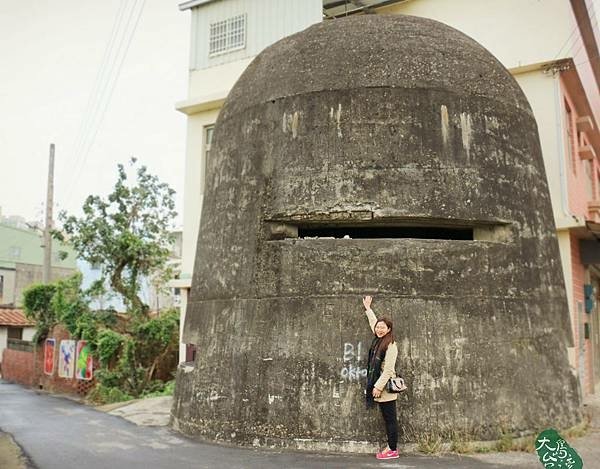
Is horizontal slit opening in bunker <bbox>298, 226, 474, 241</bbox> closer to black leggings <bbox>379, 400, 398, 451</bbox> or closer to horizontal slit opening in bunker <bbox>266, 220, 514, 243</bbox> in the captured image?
horizontal slit opening in bunker <bbox>266, 220, 514, 243</bbox>

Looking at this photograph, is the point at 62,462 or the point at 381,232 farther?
the point at 381,232

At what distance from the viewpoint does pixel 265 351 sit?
767 cm

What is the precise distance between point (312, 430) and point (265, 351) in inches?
44.4

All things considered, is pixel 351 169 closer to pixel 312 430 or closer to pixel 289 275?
pixel 289 275

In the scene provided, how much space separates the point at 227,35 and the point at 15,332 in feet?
71.1

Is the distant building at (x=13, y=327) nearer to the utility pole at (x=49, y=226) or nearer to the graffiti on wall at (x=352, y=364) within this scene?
the utility pole at (x=49, y=226)

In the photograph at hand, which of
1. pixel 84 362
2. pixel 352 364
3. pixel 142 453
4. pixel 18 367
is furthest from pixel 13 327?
pixel 352 364

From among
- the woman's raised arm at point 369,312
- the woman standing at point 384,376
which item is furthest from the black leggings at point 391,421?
the woman's raised arm at point 369,312

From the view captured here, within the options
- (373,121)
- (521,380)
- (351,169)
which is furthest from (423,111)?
(521,380)

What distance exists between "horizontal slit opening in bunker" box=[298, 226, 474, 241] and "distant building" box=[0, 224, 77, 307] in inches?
1269

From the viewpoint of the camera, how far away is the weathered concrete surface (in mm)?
7328

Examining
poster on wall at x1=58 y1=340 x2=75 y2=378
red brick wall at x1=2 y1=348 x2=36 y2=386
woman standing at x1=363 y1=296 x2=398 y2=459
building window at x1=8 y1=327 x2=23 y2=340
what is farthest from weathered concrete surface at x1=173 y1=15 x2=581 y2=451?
building window at x1=8 y1=327 x2=23 y2=340

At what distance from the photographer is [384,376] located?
6.83m

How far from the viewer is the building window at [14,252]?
135ft
